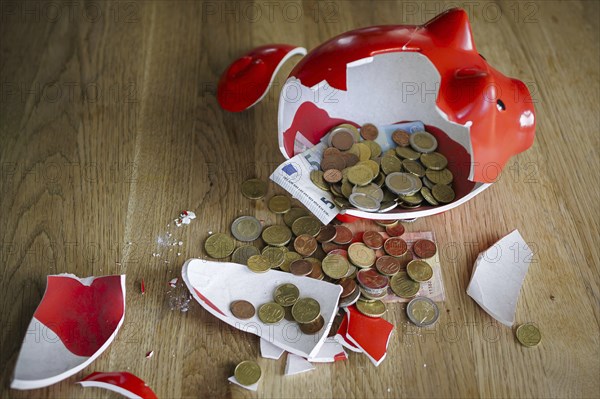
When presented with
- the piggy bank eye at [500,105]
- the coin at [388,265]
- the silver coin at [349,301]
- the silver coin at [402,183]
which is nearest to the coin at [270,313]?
the silver coin at [349,301]

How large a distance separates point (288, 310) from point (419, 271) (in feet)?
0.87

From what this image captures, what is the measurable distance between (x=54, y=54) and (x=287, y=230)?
2.63ft

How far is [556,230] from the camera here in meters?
1.31

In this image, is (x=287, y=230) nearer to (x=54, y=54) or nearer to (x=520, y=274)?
(x=520, y=274)

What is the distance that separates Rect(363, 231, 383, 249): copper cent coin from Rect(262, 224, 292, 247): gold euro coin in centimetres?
15

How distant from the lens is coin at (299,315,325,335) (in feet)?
3.64

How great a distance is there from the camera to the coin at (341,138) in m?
1.32

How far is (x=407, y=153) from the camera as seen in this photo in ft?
4.33

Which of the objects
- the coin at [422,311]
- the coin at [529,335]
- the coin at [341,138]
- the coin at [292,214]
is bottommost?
the coin at [529,335]

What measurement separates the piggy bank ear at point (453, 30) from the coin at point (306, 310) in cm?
55

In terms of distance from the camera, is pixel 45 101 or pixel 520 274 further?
pixel 45 101

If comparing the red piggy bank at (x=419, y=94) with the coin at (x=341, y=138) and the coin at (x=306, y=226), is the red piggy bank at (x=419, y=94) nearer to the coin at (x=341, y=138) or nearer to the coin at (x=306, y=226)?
the coin at (x=341, y=138)

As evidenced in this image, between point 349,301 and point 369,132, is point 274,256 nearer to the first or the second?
point 349,301

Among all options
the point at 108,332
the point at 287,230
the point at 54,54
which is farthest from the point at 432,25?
the point at 54,54
